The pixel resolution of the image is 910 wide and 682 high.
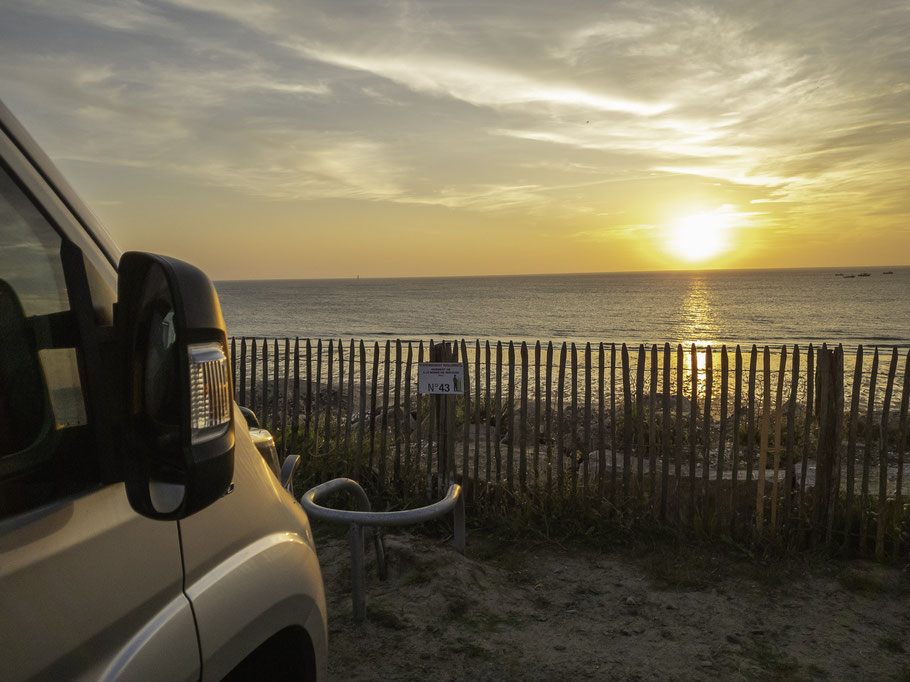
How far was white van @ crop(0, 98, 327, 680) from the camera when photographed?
1.12 meters

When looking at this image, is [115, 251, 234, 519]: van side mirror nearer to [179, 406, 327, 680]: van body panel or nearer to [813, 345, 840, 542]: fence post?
[179, 406, 327, 680]: van body panel

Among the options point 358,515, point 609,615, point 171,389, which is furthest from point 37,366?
point 609,615

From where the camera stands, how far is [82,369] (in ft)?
4.23

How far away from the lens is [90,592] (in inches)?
46.7

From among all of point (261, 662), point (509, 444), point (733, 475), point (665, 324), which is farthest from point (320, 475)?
point (665, 324)

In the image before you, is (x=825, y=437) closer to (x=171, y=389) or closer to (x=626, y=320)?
(x=171, y=389)

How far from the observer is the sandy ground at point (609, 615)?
4.48 m

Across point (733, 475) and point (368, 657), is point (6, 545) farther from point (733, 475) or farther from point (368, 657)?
point (733, 475)

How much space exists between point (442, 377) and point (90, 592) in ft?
18.5

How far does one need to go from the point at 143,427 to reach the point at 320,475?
707 cm

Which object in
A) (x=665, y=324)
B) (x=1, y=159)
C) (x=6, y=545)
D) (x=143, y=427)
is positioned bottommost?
(x=665, y=324)

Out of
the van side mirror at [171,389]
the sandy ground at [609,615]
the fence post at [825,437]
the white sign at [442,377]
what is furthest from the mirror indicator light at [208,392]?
the fence post at [825,437]

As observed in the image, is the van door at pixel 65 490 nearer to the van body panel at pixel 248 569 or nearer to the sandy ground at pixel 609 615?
the van body panel at pixel 248 569

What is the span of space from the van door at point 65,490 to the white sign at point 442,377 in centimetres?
539
